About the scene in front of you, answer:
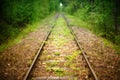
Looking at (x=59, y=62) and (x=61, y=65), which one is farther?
(x=59, y=62)

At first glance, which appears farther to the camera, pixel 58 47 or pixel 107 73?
pixel 58 47

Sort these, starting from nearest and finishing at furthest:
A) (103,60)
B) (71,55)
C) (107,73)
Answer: (107,73)
(103,60)
(71,55)

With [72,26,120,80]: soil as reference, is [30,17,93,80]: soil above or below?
above

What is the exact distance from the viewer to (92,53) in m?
9.38

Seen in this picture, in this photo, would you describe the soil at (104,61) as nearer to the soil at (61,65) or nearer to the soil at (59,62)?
the soil at (59,62)

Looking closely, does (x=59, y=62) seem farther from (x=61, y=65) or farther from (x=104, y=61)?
(x=104, y=61)

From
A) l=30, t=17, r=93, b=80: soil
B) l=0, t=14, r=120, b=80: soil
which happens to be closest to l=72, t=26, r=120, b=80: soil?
l=0, t=14, r=120, b=80: soil

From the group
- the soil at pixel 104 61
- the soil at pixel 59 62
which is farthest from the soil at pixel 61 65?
the soil at pixel 104 61

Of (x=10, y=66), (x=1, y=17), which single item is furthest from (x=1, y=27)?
(x=10, y=66)

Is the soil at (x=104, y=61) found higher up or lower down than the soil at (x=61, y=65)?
lower down

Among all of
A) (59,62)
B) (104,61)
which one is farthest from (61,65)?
(104,61)

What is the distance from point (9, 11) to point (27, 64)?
25.0ft

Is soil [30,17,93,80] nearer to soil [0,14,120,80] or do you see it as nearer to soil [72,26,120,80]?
soil [0,14,120,80]

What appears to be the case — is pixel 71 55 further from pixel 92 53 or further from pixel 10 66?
pixel 10 66
